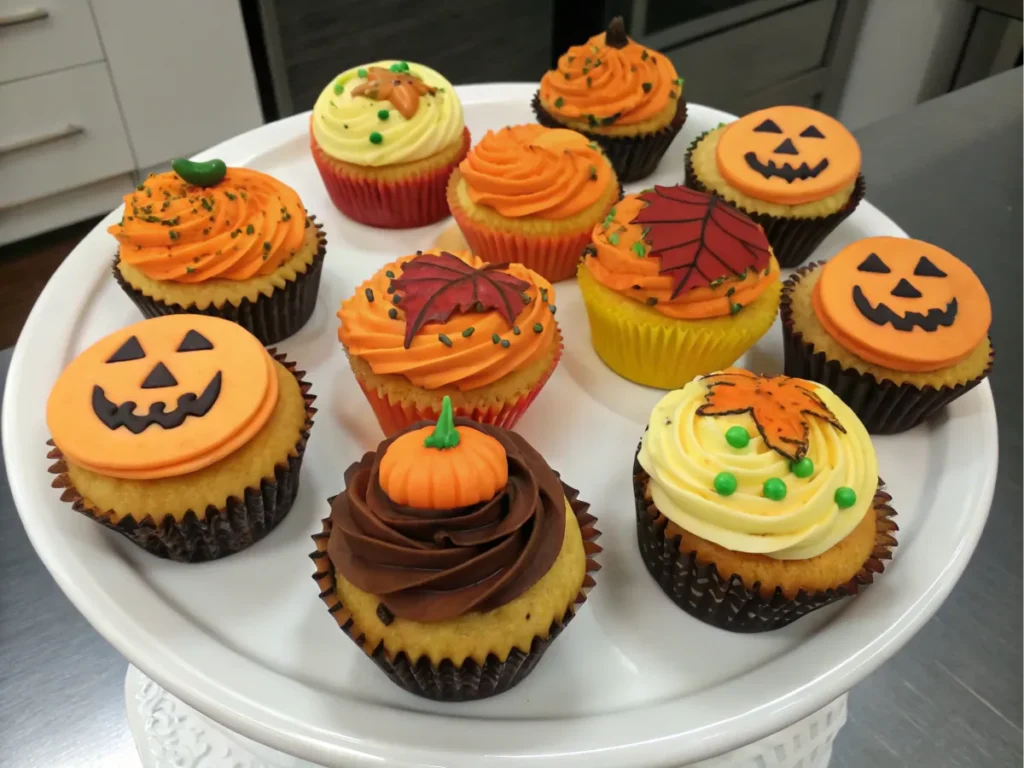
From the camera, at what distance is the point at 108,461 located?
1656 millimetres

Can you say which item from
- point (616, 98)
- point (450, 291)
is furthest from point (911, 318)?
point (616, 98)

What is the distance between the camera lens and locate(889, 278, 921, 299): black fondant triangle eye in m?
2.10

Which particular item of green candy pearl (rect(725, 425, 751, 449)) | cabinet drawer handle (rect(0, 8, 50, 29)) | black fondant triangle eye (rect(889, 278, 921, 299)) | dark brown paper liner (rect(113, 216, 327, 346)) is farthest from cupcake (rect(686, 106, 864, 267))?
cabinet drawer handle (rect(0, 8, 50, 29))

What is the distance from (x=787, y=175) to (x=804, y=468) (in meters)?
1.27

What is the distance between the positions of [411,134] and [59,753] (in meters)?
2.06

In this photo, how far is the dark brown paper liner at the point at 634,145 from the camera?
2854mm

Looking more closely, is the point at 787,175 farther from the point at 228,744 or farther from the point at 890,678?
the point at 228,744

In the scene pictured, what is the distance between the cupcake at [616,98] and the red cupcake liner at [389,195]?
14.8 inches

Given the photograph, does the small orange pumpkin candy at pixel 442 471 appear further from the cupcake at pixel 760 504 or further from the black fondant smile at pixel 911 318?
the black fondant smile at pixel 911 318

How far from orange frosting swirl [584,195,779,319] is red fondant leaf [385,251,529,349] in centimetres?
27

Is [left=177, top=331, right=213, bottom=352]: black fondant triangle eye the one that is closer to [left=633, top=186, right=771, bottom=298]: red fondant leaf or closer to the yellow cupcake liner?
Answer: the yellow cupcake liner

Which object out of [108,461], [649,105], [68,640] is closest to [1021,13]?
[649,105]

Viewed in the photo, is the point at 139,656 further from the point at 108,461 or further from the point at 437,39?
the point at 437,39

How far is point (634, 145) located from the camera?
9.40 ft
